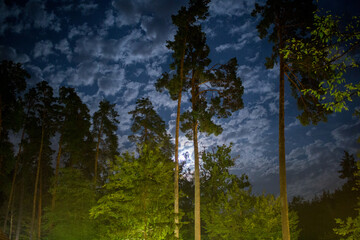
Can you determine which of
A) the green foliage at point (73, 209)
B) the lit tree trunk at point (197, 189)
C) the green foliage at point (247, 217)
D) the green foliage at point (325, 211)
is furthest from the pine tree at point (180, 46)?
the green foliage at point (325, 211)

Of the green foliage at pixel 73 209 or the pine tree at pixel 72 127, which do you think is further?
the pine tree at pixel 72 127

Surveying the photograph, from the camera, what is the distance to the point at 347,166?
151 feet

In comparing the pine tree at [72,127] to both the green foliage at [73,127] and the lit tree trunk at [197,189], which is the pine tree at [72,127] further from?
the lit tree trunk at [197,189]

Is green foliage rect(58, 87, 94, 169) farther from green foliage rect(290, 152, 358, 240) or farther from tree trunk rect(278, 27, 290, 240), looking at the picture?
green foliage rect(290, 152, 358, 240)

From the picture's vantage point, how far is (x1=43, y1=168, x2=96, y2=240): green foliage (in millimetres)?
19906

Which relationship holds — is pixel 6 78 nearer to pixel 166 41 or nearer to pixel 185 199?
pixel 166 41

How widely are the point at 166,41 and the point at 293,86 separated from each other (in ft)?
30.1

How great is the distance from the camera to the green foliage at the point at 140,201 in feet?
38.4

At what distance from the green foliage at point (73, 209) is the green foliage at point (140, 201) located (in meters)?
8.02

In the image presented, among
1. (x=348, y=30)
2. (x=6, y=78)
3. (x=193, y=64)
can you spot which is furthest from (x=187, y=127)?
(x=6, y=78)

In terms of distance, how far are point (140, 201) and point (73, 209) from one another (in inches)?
507

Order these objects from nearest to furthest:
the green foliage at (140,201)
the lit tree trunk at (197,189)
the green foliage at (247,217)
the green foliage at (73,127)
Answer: the green foliage at (140,201)
the lit tree trunk at (197,189)
the green foliage at (247,217)
the green foliage at (73,127)

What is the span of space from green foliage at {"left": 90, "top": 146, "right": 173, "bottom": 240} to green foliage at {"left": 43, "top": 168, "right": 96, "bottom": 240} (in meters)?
8.02

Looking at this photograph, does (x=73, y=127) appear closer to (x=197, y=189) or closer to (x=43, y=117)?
(x=43, y=117)
